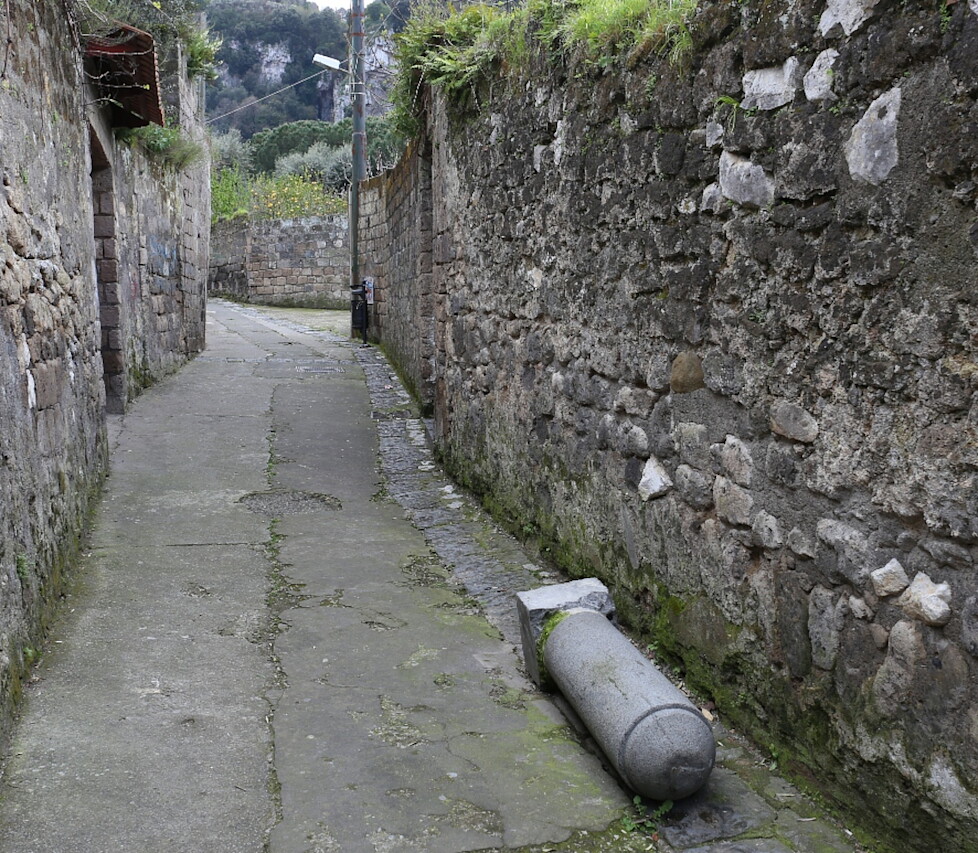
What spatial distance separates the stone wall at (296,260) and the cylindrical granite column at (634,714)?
19354 millimetres

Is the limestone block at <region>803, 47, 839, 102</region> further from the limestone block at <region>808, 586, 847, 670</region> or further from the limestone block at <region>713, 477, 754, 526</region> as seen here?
the limestone block at <region>808, 586, 847, 670</region>

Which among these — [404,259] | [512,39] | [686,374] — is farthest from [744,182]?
[404,259]

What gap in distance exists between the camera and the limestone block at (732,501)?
310 cm

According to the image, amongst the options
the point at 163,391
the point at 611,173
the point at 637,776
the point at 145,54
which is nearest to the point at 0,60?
the point at 611,173

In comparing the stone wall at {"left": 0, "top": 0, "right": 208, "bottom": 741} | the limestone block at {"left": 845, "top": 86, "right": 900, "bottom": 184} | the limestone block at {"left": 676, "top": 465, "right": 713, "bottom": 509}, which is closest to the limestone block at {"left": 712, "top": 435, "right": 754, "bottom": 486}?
the limestone block at {"left": 676, "top": 465, "right": 713, "bottom": 509}

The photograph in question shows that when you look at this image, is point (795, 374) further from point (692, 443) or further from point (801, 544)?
point (692, 443)

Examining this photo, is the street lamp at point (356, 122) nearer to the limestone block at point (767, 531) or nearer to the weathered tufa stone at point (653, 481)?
the weathered tufa stone at point (653, 481)

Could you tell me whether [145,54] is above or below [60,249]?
above

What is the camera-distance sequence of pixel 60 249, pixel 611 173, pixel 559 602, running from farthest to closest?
1. pixel 60 249
2. pixel 611 173
3. pixel 559 602

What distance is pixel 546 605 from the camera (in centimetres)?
371

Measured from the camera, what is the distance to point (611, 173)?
4.01m

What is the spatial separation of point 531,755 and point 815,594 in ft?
3.50

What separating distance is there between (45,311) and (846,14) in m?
3.61

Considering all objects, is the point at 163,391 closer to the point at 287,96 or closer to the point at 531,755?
the point at 531,755
